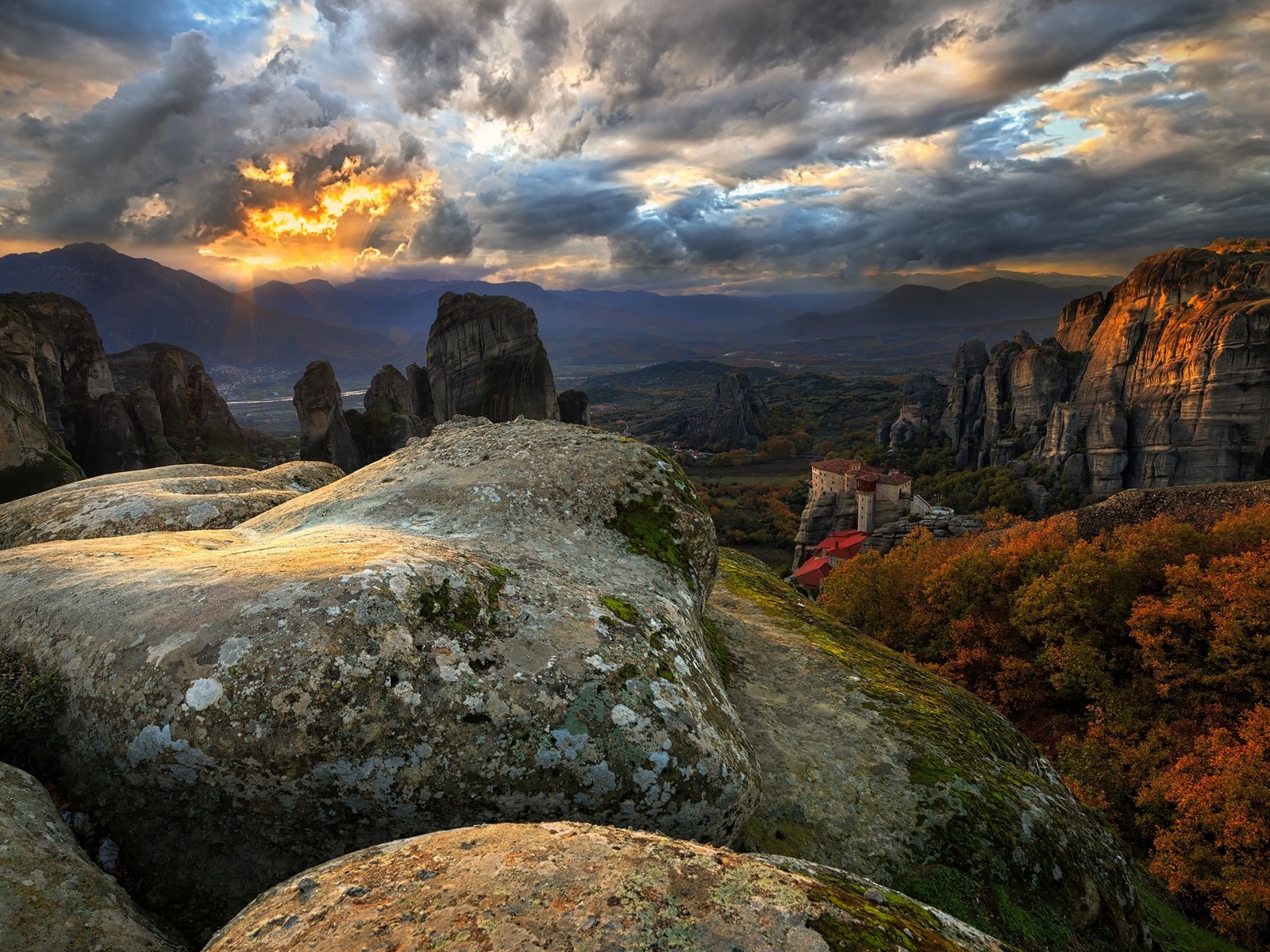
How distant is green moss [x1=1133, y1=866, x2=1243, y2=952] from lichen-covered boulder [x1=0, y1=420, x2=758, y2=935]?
11.8 meters

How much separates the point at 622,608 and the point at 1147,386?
13321 cm

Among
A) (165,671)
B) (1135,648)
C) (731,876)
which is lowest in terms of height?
(1135,648)

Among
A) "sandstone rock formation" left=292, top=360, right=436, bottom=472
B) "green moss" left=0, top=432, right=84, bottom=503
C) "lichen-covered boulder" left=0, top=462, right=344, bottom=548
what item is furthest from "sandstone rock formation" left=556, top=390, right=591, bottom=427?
"lichen-covered boulder" left=0, top=462, right=344, bottom=548

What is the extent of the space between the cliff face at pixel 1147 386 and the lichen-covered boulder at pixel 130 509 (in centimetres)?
12002

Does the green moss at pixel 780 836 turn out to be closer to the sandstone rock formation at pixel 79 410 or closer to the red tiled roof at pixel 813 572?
the red tiled roof at pixel 813 572

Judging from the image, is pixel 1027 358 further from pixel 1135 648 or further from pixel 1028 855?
pixel 1028 855

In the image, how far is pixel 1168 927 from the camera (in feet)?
46.4

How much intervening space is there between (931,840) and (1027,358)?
146 metres

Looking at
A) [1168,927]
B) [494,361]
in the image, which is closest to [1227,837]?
[1168,927]

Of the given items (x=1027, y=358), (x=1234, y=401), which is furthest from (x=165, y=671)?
(x=1027, y=358)

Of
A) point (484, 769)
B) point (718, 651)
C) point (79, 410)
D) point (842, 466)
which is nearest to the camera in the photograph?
point (484, 769)

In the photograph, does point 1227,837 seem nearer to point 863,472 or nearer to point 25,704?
point 25,704

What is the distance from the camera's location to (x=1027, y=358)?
129 meters

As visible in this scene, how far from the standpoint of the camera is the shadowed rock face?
278 feet
